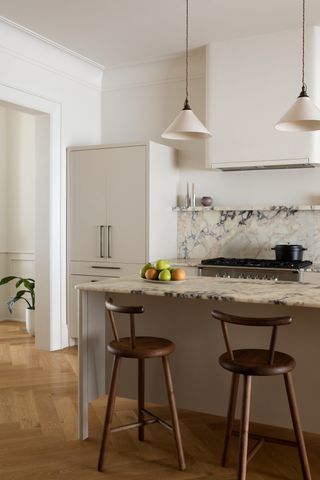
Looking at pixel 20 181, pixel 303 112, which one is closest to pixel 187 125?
pixel 303 112

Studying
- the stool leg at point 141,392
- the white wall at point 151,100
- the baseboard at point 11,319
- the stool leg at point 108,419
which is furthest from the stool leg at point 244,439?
the baseboard at point 11,319

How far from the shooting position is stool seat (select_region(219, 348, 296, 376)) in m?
2.56

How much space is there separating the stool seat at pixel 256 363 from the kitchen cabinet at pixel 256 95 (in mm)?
2561

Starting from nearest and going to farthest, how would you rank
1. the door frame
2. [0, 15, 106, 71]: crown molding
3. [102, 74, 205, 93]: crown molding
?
[0, 15, 106, 71]: crown molding, the door frame, [102, 74, 205, 93]: crown molding

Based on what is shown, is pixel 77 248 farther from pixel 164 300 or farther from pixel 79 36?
pixel 164 300

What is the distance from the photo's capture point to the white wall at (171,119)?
5.35 m

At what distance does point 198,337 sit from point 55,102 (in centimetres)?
321

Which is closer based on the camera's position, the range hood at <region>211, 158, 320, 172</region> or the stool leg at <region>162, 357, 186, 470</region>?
the stool leg at <region>162, 357, 186, 470</region>

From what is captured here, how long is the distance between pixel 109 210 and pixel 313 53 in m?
2.38

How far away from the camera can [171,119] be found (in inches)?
232

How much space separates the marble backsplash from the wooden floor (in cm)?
208

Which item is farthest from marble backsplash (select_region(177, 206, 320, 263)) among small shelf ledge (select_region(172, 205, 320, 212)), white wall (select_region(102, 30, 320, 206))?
white wall (select_region(102, 30, 320, 206))

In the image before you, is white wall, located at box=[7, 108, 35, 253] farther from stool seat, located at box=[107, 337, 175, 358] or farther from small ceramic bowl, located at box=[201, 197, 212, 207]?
stool seat, located at box=[107, 337, 175, 358]

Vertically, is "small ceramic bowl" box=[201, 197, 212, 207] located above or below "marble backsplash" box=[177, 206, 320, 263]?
above
